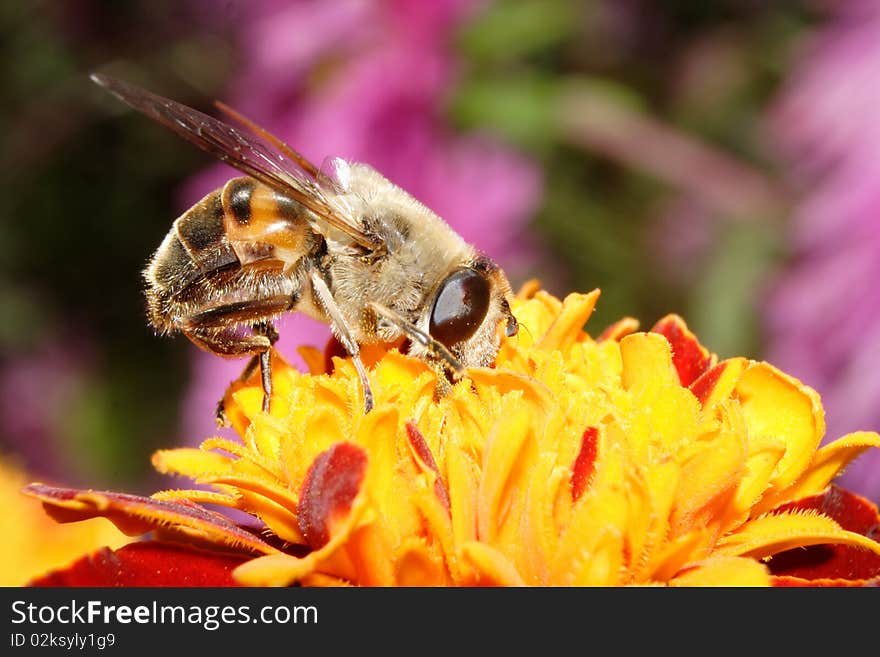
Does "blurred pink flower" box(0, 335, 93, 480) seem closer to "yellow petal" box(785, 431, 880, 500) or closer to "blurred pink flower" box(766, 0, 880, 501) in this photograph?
"blurred pink flower" box(766, 0, 880, 501)

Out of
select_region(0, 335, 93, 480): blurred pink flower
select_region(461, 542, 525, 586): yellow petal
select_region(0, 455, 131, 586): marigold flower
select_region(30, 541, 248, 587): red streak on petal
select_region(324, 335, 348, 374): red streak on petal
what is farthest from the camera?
select_region(0, 335, 93, 480): blurred pink flower

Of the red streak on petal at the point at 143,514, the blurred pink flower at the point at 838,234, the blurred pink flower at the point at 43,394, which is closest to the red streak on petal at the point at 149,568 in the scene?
the red streak on petal at the point at 143,514

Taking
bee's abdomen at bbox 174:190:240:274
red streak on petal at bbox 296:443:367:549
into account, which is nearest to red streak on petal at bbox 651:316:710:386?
red streak on petal at bbox 296:443:367:549

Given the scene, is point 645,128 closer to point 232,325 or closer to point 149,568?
point 232,325

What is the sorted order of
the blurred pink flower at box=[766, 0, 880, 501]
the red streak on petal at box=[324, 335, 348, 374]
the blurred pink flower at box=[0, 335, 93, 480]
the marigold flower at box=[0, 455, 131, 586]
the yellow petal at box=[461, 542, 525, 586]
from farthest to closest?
the blurred pink flower at box=[0, 335, 93, 480] < the blurred pink flower at box=[766, 0, 880, 501] < the marigold flower at box=[0, 455, 131, 586] < the red streak on petal at box=[324, 335, 348, 374] < the yellow petal at box=[461, 542, 525, 586]

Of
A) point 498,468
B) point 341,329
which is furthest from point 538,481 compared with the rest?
point 341,329

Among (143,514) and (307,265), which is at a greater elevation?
(307,265)

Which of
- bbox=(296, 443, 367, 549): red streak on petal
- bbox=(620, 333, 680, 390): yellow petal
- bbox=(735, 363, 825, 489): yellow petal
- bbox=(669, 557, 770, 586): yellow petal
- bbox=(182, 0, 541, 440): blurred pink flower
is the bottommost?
bbox=(669, 557, 770, 586): yellow petal
